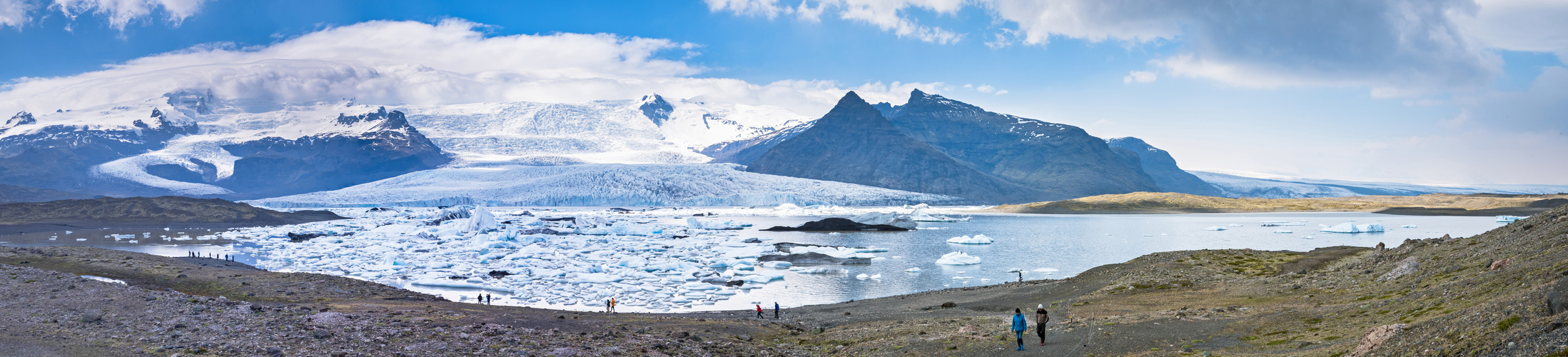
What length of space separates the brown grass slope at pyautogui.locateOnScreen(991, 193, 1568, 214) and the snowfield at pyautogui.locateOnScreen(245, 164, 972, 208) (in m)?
43.0

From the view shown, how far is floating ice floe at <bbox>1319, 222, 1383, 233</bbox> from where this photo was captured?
75.8 metres

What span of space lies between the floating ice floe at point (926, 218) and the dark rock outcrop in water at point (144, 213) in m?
91.0

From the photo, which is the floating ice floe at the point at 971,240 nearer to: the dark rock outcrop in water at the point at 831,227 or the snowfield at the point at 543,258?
the snowfield at the point at 543,258

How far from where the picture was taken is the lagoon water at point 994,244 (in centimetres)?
4072

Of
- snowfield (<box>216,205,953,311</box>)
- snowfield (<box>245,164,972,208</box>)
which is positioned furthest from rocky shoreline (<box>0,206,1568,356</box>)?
snowfield (<box>245,164,972,208</box>)

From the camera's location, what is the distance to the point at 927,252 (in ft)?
209

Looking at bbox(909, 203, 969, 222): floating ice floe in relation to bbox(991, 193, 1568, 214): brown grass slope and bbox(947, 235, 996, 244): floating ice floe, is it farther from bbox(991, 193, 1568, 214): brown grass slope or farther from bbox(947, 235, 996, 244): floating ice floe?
bbox(991, 193, 1568, 214): brown grass slope

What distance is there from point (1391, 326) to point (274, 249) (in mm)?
73592

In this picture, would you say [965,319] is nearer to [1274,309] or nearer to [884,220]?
[1274,309]

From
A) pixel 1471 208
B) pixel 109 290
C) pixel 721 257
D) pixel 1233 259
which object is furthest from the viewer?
pixel 1471 208

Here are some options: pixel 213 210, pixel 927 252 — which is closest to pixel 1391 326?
pixel 927 252

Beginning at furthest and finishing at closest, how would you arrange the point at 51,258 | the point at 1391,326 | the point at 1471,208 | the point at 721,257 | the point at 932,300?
the point at 1471,208, the point at 721,257, the point at 51,258, the point at 932,300, the point at 1391,326

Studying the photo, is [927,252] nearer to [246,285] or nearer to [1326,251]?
[1326,251]

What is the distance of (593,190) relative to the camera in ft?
472
